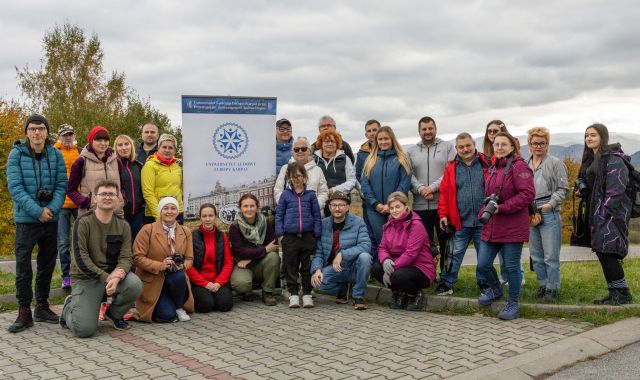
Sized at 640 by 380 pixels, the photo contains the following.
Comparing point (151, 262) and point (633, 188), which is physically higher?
point (633, 188)

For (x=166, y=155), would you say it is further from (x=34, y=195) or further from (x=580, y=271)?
(x=580, y=271)

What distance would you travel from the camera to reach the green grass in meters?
7.23

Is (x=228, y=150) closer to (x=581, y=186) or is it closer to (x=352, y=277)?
(x=352, y=277)

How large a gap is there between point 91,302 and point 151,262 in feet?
2.65

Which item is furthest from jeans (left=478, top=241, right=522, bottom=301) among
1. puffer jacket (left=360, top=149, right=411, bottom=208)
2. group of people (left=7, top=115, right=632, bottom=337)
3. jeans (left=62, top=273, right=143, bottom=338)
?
jeans (left=62, top=273, right=143, bottom=338)

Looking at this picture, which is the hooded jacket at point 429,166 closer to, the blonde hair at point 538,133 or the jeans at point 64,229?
the blonde hair at point 538,133

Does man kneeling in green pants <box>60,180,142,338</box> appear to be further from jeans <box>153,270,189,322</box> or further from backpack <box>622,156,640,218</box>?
backpack <box>622,156,640,218</box>

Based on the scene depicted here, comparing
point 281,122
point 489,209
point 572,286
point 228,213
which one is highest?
point 281,122

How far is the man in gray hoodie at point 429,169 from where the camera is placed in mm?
8094

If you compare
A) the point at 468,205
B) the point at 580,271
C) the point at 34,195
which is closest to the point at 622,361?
the point at 468,205

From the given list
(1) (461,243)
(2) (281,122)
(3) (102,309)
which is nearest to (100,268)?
(3) (102,309)

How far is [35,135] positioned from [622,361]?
6.12m

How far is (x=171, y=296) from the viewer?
700 cm

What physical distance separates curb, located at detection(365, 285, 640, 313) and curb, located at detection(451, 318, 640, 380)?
0.36 meters
